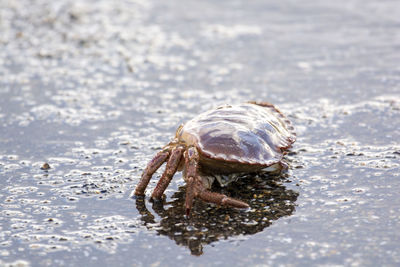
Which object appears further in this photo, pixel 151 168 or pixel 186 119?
pixel 186 119

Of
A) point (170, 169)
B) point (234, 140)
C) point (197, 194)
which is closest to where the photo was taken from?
point (197, 194)

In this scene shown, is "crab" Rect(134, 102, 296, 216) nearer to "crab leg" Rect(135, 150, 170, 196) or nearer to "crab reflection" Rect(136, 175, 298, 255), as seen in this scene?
"crab leg" Rect(135, 150, 170, 196)

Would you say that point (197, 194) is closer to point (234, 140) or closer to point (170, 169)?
point (170, 169)

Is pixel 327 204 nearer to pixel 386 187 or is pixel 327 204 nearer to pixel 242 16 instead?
pixel 386 187

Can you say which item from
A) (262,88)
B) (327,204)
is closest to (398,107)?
(262,88)

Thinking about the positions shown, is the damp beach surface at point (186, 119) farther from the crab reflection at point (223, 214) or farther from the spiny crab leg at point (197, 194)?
the spiny crab leg at point (197, 194)

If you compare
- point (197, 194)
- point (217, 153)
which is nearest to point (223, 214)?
point (197, 194)

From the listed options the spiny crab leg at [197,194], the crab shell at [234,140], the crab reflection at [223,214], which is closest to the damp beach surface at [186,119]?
the crab reflection at [223,214]

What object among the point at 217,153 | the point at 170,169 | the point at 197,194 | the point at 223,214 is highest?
the point at 217,153
